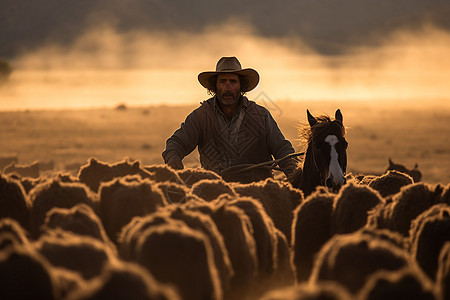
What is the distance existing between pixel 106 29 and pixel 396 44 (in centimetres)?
6219

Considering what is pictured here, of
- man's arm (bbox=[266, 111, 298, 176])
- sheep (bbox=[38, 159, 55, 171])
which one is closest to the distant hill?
sheep (bbox=[38, 159, 55, 171])

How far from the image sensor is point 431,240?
6.17m

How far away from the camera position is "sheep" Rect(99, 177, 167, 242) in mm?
7020

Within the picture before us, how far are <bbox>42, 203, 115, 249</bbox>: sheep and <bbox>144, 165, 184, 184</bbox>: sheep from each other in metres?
2.99

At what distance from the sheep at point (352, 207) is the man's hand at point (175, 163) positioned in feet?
14.2

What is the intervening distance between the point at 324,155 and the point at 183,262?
17.0 ft

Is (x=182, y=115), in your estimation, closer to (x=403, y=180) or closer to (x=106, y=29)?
(x=403, y=180)

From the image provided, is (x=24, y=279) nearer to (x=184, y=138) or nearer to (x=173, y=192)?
(x=173, y=192)

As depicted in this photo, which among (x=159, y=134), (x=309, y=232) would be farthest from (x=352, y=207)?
(x=159, y=134)

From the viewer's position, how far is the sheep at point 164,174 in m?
9.30

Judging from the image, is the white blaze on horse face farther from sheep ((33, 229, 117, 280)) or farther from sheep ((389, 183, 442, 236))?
sheep ((33, 229, 117, 280))

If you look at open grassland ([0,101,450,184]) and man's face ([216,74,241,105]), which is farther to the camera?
open grassland ([0,101,450,184])

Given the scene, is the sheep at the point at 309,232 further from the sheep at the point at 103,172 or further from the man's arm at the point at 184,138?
the man's arm at the point at 184,138

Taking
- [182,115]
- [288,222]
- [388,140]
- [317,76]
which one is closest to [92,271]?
[288,222]
